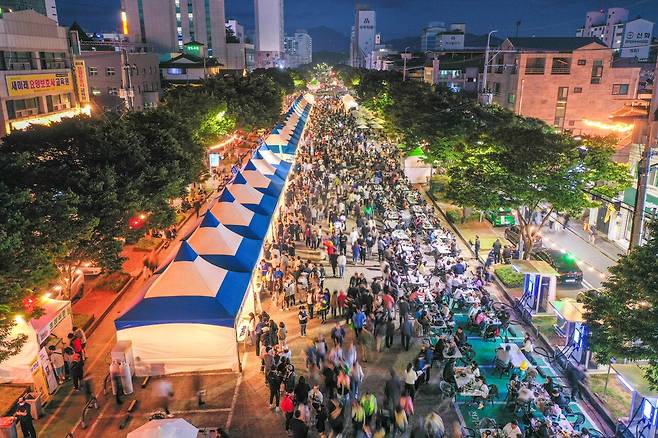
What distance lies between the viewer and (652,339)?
10531 millimetres

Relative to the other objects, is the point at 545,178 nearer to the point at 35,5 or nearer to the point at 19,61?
the point at 19,61

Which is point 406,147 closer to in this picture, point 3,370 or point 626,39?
point 3,370

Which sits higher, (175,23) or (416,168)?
(175,23)

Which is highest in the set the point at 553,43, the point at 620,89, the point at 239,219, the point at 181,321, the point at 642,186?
the point at 553,43

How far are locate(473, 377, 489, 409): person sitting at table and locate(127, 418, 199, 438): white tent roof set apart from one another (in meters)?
7.15

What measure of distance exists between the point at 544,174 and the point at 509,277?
4.47 metres

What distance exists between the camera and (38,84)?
35281mm

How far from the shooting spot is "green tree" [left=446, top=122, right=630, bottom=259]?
1961 cm

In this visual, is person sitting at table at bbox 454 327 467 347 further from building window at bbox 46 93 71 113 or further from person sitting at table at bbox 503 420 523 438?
building window at bbox 46 93 71 113

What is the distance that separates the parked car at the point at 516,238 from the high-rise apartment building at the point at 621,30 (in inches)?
4537

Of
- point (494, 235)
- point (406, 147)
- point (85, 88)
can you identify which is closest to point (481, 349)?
point (494, 235)

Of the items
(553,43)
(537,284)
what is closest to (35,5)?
(553,43)

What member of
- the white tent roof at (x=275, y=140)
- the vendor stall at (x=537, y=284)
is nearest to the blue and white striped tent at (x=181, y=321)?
the vendor stall at (x=537, y=284)

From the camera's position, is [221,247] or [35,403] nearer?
[35,403]
